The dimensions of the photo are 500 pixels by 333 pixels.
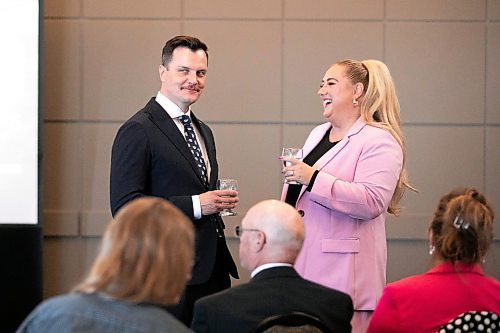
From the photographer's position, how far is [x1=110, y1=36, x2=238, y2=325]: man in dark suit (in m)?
3.69

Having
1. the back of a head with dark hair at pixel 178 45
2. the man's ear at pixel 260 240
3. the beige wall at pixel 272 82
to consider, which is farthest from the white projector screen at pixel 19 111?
the man's ear at pixel 260 240

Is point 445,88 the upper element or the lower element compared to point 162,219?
upper

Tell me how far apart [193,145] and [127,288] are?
1975mm

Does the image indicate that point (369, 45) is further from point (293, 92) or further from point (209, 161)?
point (209, 161)

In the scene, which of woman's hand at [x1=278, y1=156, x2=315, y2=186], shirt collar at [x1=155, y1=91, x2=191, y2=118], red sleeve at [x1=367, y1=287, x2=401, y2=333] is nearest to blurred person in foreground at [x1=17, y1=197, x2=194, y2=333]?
red sleeve at [x1=367, y1=287, x2=401, y2=333]

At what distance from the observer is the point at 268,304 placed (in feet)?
8.82

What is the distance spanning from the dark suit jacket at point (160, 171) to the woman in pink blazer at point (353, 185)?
39 centimetres

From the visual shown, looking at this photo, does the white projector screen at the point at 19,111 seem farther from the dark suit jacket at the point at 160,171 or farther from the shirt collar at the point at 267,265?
the shirt collar at the point at 267,265

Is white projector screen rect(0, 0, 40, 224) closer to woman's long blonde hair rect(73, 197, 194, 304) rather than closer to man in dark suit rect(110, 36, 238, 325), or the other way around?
man in dark suit rect(110, 36, 238, 325)

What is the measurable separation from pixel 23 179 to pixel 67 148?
40 centimetres

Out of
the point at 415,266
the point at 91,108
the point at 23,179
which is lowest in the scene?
the point at 415,266

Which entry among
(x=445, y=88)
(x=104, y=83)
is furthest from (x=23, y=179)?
(x=445, y=88)

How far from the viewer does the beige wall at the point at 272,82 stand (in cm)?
576

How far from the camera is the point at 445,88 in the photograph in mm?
5766
